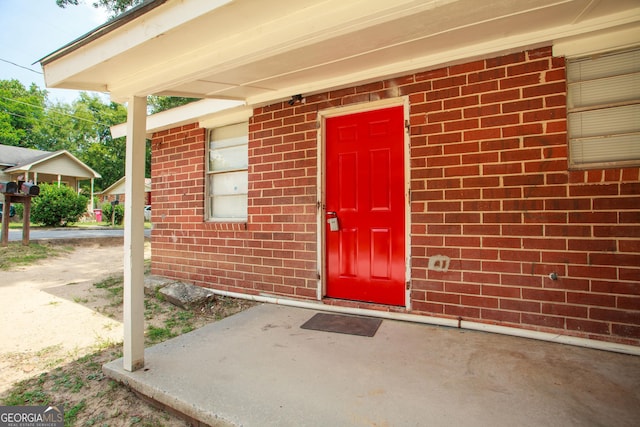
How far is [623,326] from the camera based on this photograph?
240cm

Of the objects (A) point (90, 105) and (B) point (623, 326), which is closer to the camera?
(B) point (623, 326)

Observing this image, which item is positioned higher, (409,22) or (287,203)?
(409,22)

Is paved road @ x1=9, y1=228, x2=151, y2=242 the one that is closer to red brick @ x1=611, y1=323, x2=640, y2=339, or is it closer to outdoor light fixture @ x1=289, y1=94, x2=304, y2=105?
outdoor light fixture @ x1=289, y1=94, x2=304, y2=105

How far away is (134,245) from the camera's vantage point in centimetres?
233

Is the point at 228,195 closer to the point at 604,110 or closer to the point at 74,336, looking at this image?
the point at 74,336

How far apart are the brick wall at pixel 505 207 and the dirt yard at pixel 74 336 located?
1764 mm

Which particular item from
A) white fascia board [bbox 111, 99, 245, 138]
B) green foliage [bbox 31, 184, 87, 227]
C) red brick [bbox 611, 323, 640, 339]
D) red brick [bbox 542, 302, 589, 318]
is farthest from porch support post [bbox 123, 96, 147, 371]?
green foliage [bbox 31, 184, 87, 227]

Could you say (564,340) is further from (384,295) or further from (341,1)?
(341,1)

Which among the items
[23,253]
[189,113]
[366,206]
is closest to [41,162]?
[23,253]

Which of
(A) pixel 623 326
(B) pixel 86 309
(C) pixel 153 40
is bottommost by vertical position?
(B) pixel 86 309

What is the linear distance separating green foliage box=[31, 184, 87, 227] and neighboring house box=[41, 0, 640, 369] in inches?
557

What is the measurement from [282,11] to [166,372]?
8.18ft

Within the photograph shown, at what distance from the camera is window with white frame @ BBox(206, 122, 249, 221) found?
4.46m

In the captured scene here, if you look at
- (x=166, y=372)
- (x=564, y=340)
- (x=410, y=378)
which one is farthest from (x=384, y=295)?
(x=166, y=372)
